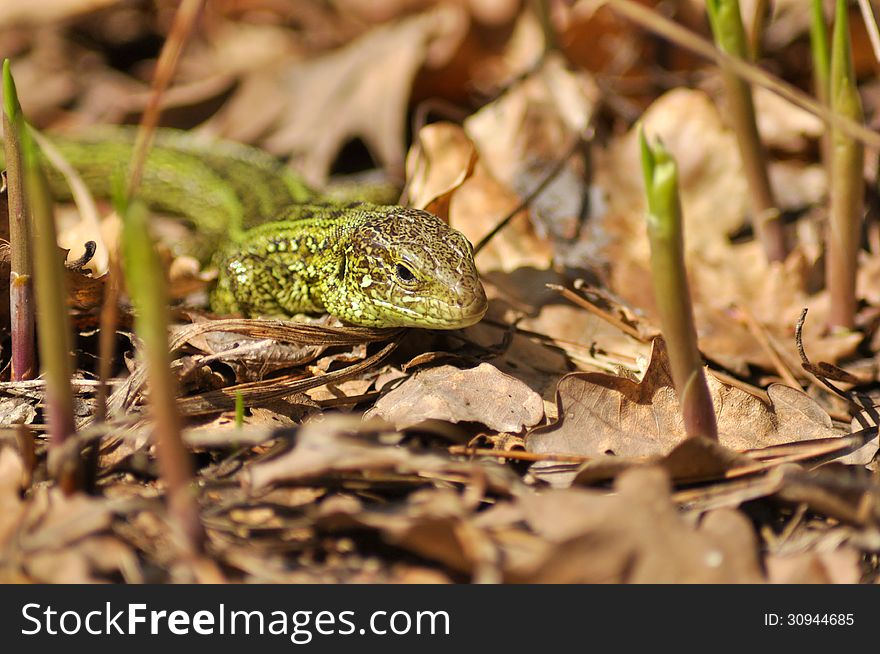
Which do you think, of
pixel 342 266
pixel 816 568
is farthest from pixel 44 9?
pixel 816 568

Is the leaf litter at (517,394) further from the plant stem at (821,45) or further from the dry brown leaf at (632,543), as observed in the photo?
the plant stem at (821,45)

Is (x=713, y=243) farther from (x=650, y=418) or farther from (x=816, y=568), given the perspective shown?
(x=816, y=568)

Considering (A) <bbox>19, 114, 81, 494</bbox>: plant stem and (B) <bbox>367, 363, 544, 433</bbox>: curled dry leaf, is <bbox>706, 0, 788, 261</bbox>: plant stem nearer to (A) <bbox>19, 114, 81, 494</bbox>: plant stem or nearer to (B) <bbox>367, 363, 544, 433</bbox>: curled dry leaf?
(B) <bbox>367, 363, 544, 433</bbox>: curled dry leaf

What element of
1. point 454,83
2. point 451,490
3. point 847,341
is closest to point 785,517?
point 451,490

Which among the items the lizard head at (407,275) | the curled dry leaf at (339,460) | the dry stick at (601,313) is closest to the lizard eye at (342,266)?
the lizard head at (407,275)

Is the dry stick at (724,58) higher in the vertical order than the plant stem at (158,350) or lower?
higher

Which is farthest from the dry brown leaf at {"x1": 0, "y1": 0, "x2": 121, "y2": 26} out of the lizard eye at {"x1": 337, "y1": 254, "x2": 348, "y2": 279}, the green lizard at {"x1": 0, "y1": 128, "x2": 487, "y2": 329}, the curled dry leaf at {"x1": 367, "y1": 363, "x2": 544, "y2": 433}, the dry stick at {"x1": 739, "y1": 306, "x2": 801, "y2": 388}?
the dry stick at {"x1": 739, "y1": 306, "x2": 801, "y2": 388}

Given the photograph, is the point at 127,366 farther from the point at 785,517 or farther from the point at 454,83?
the point at 454,83
